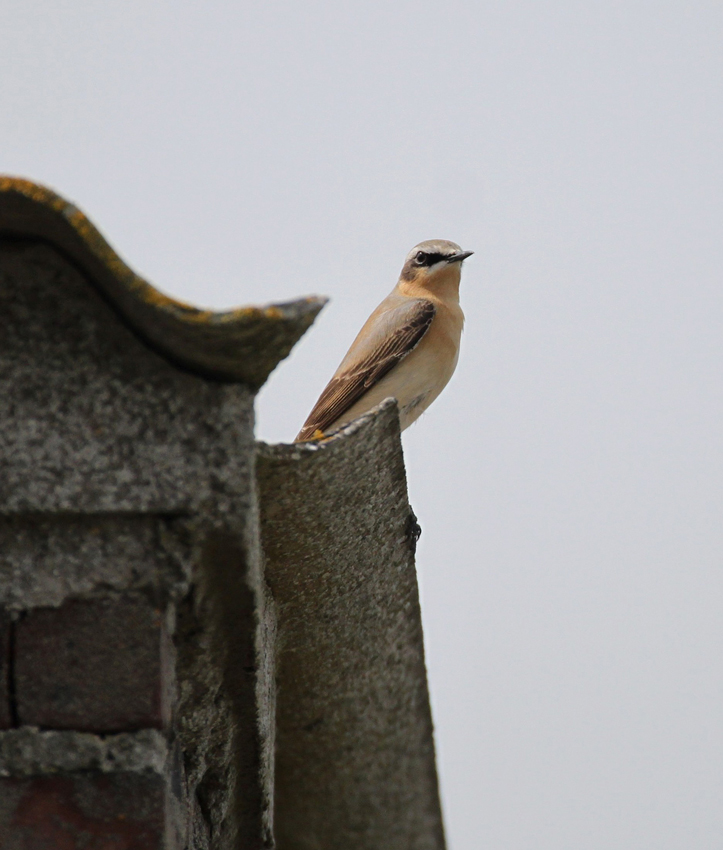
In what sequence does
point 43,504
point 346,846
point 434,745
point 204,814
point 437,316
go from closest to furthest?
1. point 43,504
2. point 204,814
3. point 434,745
4. point 346,846
5. point 437,316

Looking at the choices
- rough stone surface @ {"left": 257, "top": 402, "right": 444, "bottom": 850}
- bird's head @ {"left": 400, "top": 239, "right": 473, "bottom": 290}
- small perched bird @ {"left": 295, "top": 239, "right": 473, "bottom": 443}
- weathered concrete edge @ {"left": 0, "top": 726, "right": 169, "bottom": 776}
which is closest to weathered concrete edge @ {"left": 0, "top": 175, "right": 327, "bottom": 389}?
rough stone surface @ {"left": 257, "top": 402, "right": 444, "bottom": 850}

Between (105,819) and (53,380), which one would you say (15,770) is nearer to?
(105,819)

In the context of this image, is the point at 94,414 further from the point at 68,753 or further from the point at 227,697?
the point at 227,697

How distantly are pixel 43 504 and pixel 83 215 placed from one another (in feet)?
1.62

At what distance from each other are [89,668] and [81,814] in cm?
24

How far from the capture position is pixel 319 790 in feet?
9.25

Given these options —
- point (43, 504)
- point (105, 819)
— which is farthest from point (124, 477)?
point (105, 819)

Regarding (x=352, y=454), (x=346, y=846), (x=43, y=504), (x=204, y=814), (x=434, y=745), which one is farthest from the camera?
(x=346, y=846)

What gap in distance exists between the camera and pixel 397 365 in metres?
6.37

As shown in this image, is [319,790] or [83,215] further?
[319,790]

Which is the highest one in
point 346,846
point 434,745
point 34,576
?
point 34,576

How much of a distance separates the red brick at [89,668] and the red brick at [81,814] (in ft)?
0.30

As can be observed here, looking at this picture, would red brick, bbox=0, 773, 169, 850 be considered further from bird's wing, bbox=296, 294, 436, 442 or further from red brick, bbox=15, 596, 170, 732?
bird's wing, bbox=296, 294, 436, 442

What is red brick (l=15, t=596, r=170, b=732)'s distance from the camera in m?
1.76
